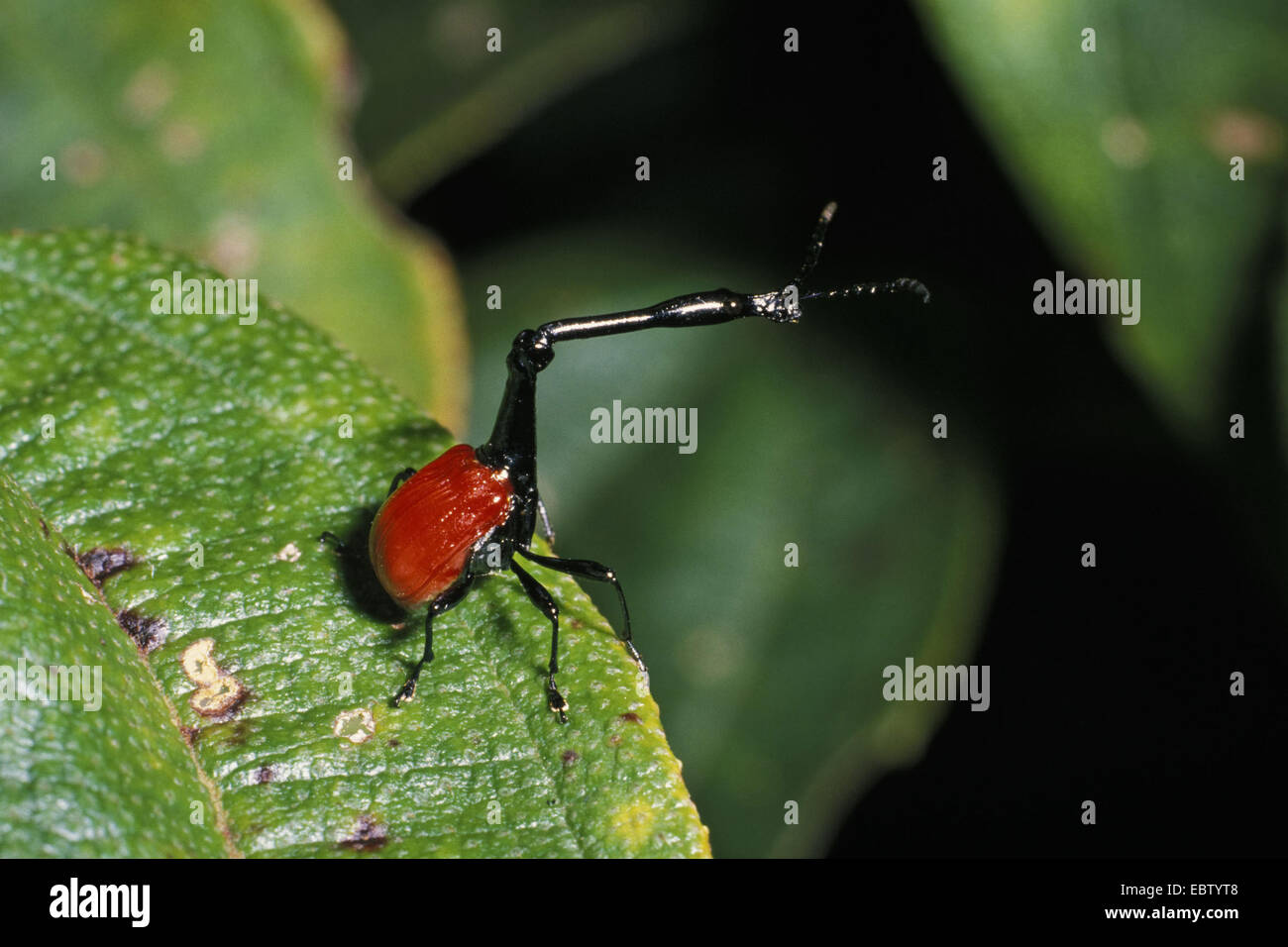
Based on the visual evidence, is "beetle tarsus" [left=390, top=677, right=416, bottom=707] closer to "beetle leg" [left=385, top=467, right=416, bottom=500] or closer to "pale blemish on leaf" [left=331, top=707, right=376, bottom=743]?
"pale blemish on leaf" [left=331, top=707, right=376, bottom=743]

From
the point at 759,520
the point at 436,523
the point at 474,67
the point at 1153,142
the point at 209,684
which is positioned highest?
the point at 474,67

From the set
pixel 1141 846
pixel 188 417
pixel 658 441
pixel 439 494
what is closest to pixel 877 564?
pixel 658 441

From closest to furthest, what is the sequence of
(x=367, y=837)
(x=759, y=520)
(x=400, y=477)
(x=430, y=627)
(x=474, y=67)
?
(x=367, y=837)
(x=430, y=627)
(x=400, y=477)
(x=759, y=520)
(x=474, y=67)

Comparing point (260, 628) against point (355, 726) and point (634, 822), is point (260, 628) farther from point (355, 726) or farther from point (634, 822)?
point (634, 822)

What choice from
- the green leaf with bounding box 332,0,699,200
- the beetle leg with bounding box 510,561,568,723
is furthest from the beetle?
the green leaf with bounding box 332,0,699,200

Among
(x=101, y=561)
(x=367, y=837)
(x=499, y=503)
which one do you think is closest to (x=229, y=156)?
(x=499, y=503)
